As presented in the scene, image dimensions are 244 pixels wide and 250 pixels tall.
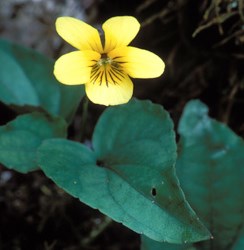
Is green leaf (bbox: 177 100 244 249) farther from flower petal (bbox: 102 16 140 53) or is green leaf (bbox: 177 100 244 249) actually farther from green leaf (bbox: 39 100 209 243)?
flower petal (bbox: 102 16 140 53)

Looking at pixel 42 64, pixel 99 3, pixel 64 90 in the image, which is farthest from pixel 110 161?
pixel 99 3

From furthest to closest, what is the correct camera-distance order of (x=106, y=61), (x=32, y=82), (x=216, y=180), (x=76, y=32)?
(x=32, y=82), (x=216, y=180), (x=106, y=61), (x=76, y=32)

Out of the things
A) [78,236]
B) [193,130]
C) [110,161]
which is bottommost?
[78,236]

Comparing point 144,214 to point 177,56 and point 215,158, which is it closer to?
point 215,158

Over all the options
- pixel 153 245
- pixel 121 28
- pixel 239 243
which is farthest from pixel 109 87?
pixel 239 243

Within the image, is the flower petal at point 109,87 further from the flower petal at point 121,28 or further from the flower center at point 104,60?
the flower petal at point 121,28

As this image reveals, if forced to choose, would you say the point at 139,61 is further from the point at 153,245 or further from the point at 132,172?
the point at 153,245
